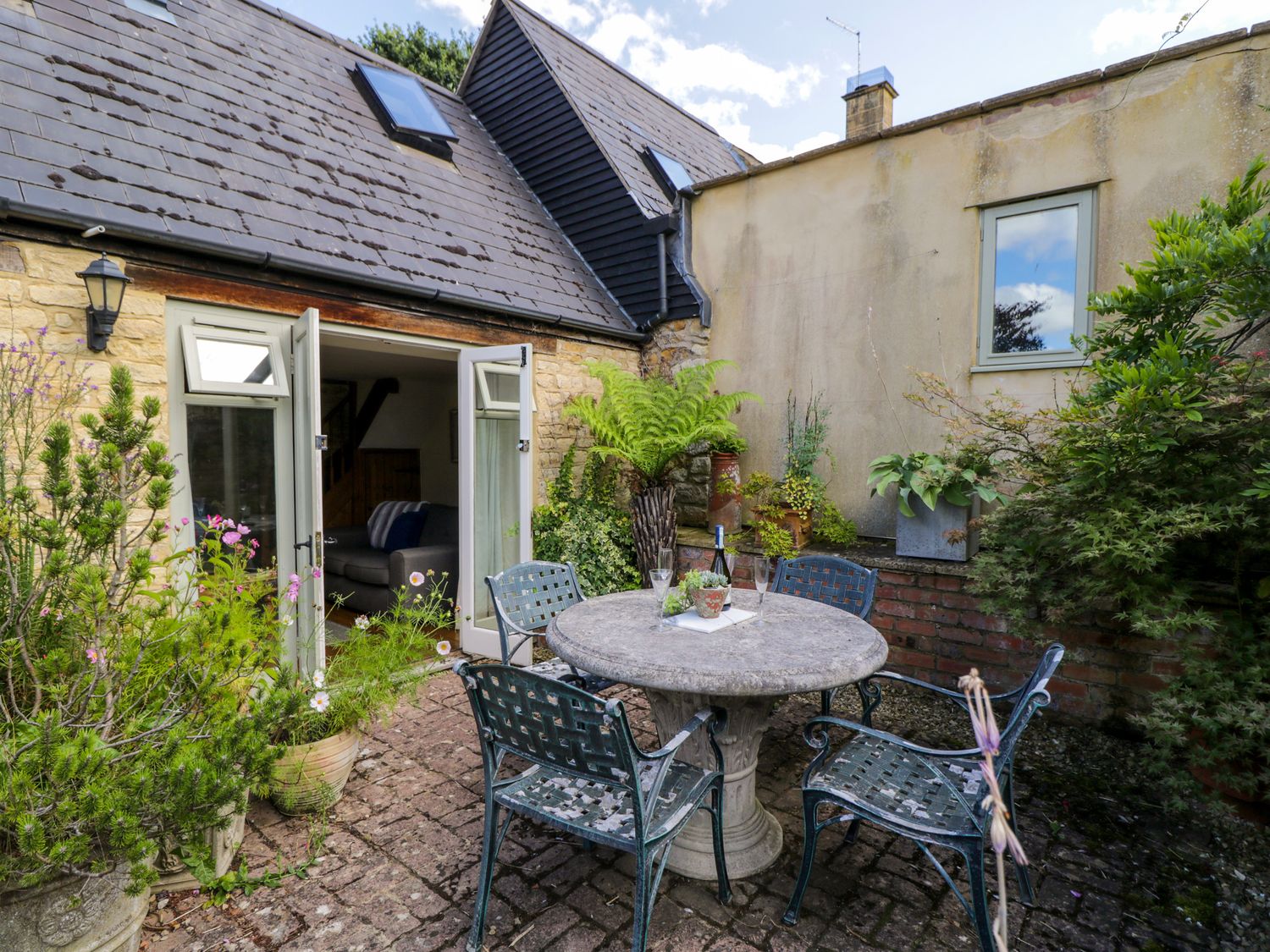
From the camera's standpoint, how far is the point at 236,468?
402cm

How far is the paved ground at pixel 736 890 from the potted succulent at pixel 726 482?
291cm

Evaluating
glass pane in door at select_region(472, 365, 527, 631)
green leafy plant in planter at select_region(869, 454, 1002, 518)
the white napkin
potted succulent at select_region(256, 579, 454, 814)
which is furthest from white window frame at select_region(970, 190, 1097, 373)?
potted succulent at select_region(256, 579, 454, 814)

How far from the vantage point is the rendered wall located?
14.0 feet

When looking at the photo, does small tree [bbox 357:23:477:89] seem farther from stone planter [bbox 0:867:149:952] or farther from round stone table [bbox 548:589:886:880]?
stone planter [bbox 0:867:149:952]

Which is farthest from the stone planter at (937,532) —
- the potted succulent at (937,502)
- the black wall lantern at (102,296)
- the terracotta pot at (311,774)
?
the black wall lantern at (102,296)

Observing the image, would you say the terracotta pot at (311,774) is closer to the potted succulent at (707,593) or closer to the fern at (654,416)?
the potted succulent at (707,593)

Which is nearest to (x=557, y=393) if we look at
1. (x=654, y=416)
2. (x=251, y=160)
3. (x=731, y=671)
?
(x=654, y=416)

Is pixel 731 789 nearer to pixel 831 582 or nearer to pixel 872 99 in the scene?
pixel 831 582

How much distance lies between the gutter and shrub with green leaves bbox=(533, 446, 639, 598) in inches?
52.6

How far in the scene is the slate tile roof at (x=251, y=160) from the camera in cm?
372

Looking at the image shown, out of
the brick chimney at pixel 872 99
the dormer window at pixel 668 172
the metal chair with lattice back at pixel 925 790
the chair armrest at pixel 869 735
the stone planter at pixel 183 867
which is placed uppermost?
the brick chimney at pixel 872 99

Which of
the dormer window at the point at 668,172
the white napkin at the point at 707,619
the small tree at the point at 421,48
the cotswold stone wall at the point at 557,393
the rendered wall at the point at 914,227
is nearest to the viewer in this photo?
the white napkin at the point at 707,619

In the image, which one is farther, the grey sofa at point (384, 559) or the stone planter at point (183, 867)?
the grey sofa at point (384, 559)

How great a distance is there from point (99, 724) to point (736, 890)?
220 centimetres
